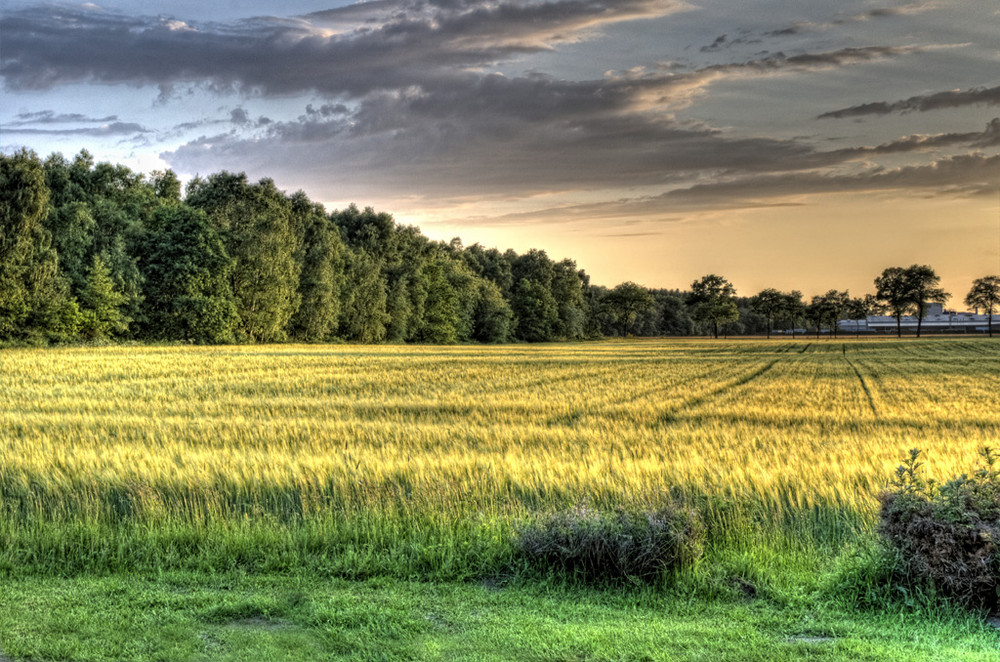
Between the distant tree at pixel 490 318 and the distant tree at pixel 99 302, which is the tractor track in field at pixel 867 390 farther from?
the distant tree at pixel 490 318

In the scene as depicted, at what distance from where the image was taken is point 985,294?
7721 inches

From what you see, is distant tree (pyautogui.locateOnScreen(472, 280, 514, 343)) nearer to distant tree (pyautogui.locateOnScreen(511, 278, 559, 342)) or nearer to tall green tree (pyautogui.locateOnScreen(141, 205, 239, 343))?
distant tree (pyautogui.locateOnScreen(511, 278, 559, 342))

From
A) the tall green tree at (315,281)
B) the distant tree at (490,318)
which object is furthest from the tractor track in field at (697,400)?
the distant tree at (490,318)

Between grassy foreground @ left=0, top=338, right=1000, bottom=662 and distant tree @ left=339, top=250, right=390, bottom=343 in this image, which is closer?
grassy foreground @ left=0, top=338, right=1000, bottom=662

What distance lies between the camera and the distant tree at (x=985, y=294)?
19462 cm

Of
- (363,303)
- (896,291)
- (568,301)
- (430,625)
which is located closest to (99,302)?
(363,303)

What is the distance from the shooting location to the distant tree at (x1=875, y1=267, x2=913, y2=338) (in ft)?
634

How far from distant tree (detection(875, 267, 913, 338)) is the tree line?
110m

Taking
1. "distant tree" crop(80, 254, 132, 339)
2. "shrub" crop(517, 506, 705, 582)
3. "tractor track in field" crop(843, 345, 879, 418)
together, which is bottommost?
"tractor track in field" crop(843, 345, 879, 418)

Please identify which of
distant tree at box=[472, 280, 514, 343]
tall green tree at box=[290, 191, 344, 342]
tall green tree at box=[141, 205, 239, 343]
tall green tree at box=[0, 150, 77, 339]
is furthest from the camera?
distant tree at box=[472, 280, 514, 343]

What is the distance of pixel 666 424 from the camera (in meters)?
23.3

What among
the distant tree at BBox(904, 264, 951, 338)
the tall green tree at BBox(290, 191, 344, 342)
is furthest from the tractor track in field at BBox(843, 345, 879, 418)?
the distant tree at BBox(904, 264, 951, 338)

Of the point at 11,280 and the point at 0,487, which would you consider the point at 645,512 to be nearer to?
the point at 0,487

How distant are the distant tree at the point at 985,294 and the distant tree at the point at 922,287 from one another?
42.6 feet
